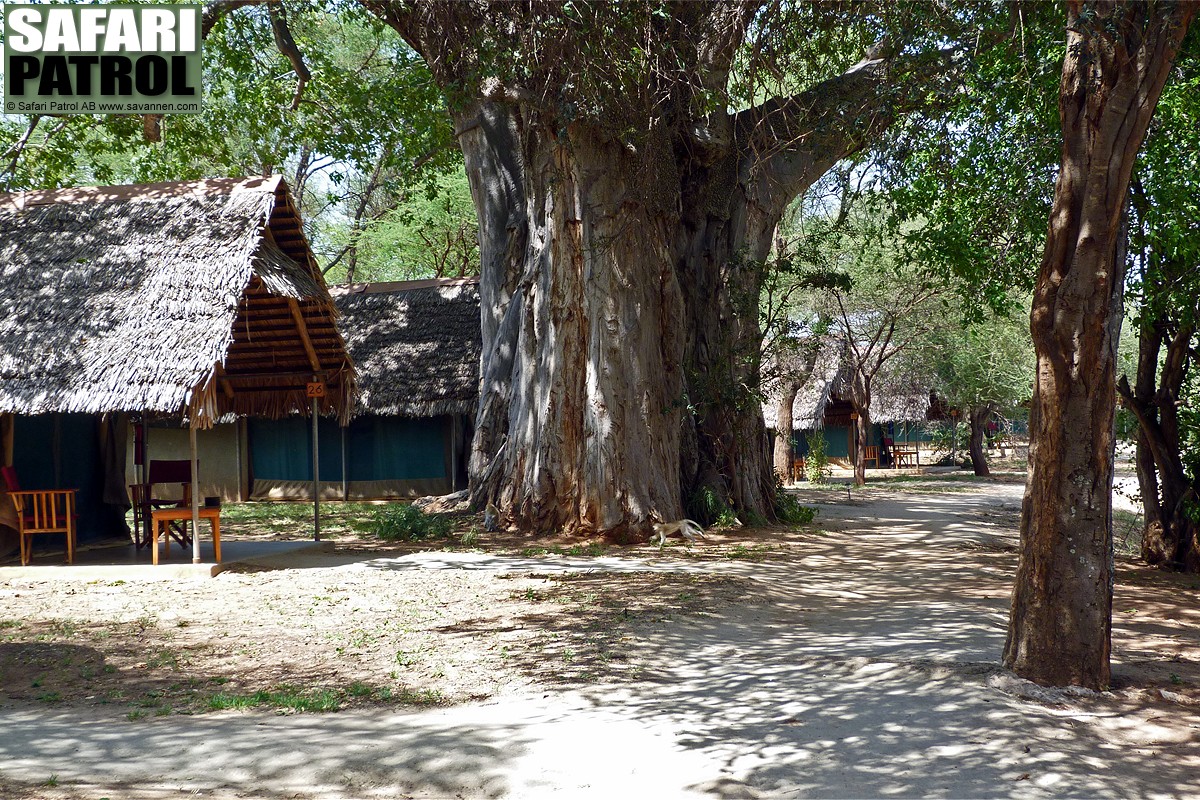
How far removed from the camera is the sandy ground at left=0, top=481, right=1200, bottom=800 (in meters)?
4.37

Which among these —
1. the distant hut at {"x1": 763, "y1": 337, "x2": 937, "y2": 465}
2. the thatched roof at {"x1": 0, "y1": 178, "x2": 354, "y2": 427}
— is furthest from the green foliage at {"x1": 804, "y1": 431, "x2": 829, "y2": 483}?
the thatched roof at {"x1": 0, "y1": 178, "x2": 354, "y2": 427}

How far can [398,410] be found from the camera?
1902 centimetres

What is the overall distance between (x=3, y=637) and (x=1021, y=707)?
652cm

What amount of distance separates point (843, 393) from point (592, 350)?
18.9 metres

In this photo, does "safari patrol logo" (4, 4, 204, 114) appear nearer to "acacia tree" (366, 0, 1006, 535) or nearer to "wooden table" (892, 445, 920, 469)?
"acacia tree" (366, 0, 1006, 535)

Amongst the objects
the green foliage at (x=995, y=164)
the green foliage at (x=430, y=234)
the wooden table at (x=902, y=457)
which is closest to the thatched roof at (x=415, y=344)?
the green foliage at (x=430, y=234)

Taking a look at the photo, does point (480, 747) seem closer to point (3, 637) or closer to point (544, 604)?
point (544, 604)

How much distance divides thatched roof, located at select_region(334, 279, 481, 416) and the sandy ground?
894cm

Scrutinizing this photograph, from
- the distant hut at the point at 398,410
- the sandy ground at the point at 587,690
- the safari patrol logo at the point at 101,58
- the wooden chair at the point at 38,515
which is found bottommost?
the sandy ground at the point at 587,690

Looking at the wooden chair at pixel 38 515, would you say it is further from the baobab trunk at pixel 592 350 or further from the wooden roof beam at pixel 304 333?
the baobab trunk at pixel 592 350

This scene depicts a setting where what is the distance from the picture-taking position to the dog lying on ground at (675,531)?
12070mm

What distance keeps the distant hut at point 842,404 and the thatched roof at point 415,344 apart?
11.3m

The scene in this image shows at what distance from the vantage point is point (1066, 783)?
433cm

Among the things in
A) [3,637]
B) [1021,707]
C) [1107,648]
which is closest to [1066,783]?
[1021,707]
